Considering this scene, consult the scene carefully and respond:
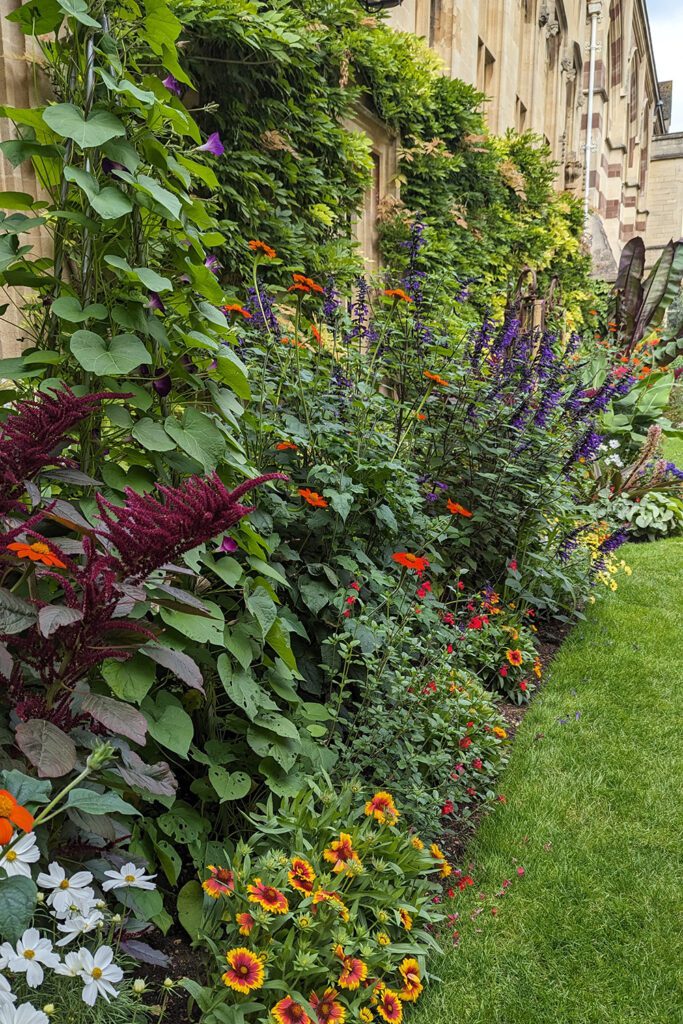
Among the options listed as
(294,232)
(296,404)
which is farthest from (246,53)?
(296,404)

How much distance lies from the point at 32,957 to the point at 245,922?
2.14 ft

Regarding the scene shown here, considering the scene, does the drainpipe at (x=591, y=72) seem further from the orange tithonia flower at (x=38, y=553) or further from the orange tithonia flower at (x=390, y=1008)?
the orange tithonia flower at (x=38, y=553)

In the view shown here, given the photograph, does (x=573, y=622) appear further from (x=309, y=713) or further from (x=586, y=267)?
(x=586, y=267)

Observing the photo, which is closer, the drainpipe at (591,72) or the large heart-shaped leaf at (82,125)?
the large heart-shaped leaf at (82,125)

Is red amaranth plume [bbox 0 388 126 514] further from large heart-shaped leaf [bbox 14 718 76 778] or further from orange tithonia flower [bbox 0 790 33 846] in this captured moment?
orange tithonia flower [bbox 0 790 33 846]

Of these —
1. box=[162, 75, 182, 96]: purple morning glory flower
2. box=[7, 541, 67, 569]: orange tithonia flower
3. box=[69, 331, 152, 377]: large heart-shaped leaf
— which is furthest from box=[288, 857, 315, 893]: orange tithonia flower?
box=[162, 75, 182, 96]: purple morning glory flower

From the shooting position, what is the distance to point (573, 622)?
15.1 feet

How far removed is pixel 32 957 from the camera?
1.02 m

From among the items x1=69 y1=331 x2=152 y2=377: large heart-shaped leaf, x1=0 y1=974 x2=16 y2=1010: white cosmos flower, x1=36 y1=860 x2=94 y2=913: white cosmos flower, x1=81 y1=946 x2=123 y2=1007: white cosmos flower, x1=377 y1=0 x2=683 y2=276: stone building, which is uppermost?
x1=377 y1=0 x2=683 y2=276: stone building

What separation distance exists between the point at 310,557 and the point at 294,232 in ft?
11.0

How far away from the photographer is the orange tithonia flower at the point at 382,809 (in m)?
1.93

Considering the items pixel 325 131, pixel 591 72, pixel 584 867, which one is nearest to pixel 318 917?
pixel 584 867

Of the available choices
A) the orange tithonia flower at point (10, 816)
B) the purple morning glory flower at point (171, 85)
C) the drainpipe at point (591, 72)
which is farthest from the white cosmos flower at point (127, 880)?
the drainpipe at point (591, 72)

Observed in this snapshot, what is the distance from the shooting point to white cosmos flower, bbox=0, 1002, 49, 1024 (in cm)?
95
